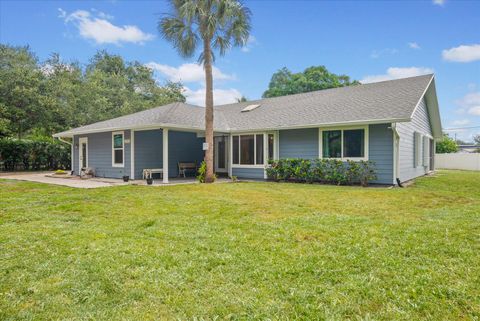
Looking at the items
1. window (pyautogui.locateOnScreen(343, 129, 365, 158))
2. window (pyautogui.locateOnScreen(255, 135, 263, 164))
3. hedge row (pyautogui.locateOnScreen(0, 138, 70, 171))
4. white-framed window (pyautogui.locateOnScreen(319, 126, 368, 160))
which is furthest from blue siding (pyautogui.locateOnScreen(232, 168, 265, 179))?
hedge row (pyautogui.locateOnScreen(0, 138, 70, 171))

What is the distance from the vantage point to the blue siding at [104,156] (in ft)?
43.1

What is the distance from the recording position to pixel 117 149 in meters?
13.6

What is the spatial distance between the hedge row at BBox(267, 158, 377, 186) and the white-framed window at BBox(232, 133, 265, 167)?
0.81 m

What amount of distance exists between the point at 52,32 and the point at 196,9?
43.4ft

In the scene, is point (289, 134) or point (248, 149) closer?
point (289, 134)

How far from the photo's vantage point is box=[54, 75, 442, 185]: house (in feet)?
34.7

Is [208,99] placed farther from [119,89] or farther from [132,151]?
[119,89]

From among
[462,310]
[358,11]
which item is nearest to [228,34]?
[358,11]

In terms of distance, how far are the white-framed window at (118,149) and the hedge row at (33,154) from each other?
8.19 metres

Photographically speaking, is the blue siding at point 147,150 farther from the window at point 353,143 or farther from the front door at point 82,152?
the window at point 353,143

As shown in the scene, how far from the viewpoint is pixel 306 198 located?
301 inches

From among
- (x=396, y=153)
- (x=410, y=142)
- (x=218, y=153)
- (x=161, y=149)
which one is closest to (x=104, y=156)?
(x=161, y=149)

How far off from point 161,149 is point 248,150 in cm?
388

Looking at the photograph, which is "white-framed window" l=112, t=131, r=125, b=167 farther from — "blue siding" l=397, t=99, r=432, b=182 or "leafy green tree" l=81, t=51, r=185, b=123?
"leafy green tree" l=81, t=51, r=185, b=123
